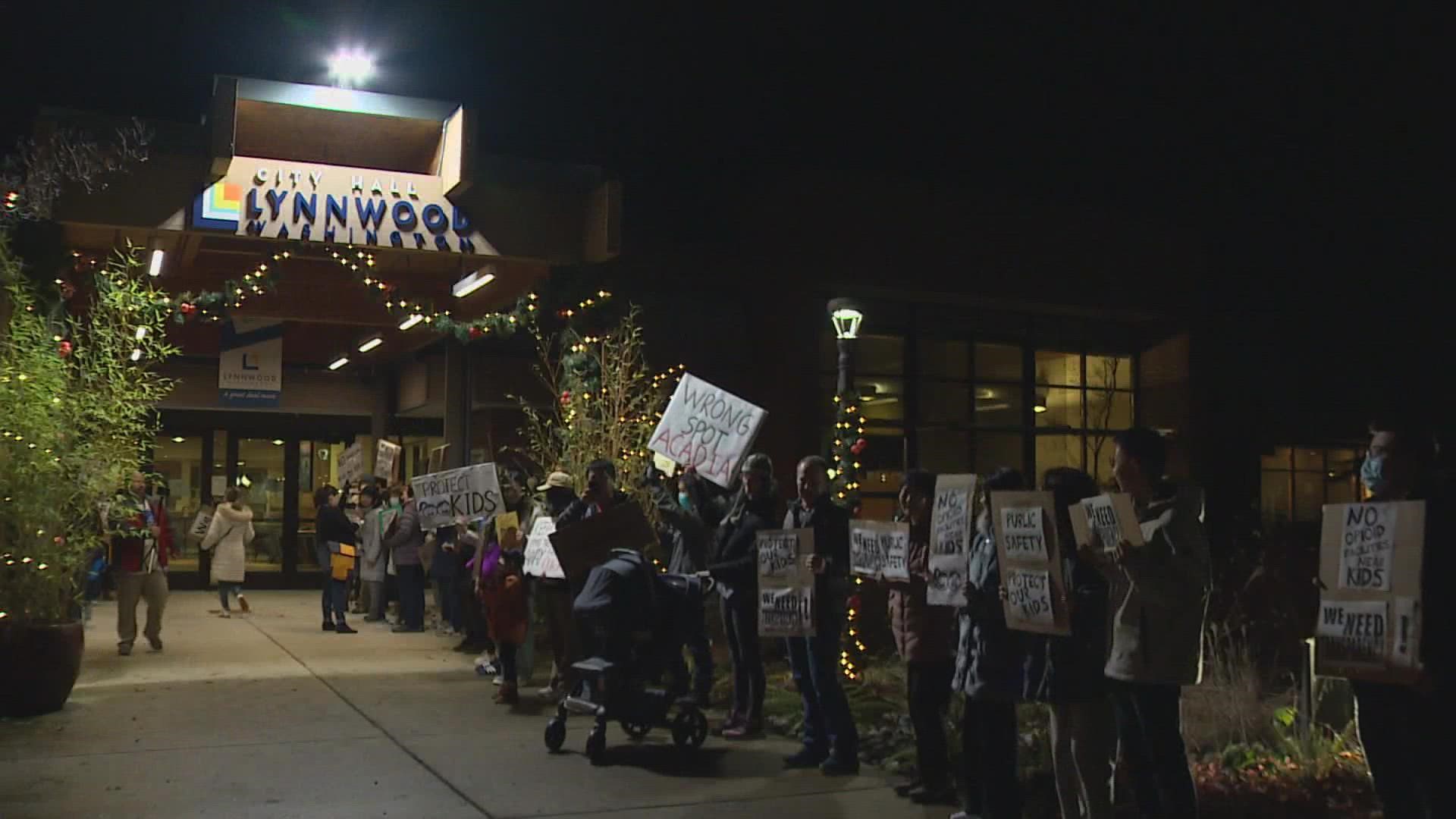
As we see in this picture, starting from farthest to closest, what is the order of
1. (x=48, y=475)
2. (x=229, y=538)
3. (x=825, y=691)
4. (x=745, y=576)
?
(x=229, y=538) < (x=48, y=475) < (x=745, y=576) < (x=825, y=691)

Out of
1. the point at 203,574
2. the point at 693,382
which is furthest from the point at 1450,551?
the point at 203,574

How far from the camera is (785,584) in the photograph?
8398 mm

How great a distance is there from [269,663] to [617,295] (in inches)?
268

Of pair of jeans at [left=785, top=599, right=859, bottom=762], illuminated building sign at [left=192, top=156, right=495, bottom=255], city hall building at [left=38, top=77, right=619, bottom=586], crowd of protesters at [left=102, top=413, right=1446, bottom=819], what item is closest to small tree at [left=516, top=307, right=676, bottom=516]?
city hall building at [left=38, top=77, right=619, bottom=586]

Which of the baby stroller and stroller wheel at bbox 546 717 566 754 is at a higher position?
the baby stroller

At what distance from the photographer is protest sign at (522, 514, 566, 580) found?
10.7 m

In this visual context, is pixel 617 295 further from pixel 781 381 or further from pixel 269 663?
pixel 269 663

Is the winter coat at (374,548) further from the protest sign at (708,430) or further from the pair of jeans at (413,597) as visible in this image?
the protest sign at (708,430)

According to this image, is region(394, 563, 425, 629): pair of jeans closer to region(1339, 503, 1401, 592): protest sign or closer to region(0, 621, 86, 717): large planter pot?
region(0, 621, 86, 717): large planter pot

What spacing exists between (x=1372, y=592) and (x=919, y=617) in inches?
107

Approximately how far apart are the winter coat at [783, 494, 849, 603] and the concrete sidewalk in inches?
42.1

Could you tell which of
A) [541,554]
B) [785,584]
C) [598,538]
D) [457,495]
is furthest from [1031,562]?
[457,495]

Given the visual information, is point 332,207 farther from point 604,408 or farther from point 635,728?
point 635,728

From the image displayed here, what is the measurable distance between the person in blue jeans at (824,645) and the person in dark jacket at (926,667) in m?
0.66
